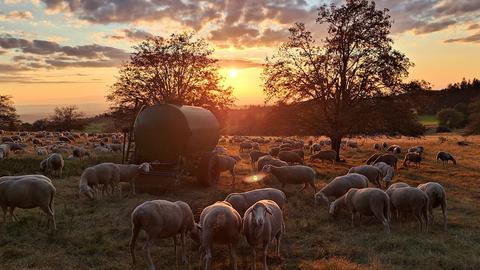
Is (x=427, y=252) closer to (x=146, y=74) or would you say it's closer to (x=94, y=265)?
(x=94, y=265)

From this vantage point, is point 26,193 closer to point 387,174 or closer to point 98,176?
point 98,176

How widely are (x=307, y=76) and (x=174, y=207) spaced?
25653 millimetres

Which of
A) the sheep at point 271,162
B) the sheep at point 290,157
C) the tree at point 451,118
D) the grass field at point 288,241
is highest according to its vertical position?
the tree at point 451,118

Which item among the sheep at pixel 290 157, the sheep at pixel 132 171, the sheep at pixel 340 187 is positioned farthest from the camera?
the sheep at pixel 290 157

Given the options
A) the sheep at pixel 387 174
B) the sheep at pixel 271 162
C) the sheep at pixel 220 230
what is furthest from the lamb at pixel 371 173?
the sheep at pixel 220 230

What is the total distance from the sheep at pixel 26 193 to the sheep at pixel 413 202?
10788mm

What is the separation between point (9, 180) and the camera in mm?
12508

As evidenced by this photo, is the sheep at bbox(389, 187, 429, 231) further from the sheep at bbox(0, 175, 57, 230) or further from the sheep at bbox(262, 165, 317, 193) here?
the sheep at bbox(0, 175, 57, 230)

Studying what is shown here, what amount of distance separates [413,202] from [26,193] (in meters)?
11.9

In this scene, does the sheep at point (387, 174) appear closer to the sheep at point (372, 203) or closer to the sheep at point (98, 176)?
the sheep at point (372, 203)

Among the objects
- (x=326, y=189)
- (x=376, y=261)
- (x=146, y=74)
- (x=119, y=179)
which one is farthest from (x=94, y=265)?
(x=146, y=74)

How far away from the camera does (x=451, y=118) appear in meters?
85.2

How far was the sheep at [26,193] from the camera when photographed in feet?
40.0

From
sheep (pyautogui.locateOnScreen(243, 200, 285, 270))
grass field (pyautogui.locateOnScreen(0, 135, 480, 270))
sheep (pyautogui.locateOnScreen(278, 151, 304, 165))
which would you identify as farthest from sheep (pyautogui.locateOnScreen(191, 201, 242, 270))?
sheep (pyautogui.locateOnScreen(278, 151, 304, 165))
